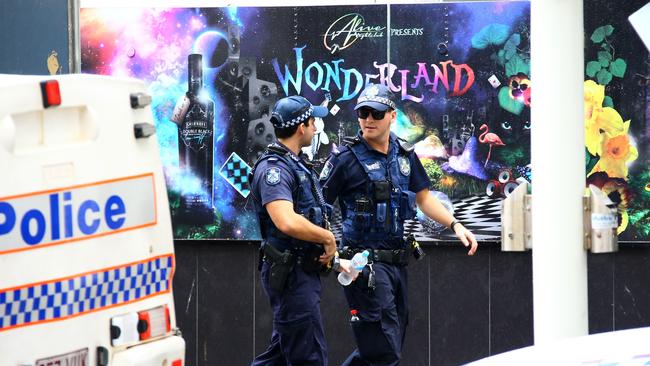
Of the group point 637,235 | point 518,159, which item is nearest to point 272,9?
point 518,159

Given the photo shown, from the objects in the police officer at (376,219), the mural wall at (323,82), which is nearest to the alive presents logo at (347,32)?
the mural wall at (323,82)

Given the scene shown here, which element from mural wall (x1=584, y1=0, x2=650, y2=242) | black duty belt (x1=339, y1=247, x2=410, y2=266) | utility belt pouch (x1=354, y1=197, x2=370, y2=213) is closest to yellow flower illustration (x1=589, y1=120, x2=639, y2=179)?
mural wall (x1=584, y1=0, x2=650, y2=242)

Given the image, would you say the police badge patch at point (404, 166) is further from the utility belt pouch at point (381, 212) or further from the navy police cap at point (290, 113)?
the navy police cap at point (290, 113)

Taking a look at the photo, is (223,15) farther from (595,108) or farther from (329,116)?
(595,108)

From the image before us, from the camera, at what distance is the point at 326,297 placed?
34.4 ft

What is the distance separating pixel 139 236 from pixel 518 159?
4706 millimetres

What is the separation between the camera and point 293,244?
8195mm

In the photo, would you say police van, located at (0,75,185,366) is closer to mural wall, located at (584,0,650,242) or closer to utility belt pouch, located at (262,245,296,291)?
utility belt pouch, located at (262,245,296,291)

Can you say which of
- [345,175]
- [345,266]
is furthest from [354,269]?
[345,175]

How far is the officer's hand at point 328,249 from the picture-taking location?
26.3ft

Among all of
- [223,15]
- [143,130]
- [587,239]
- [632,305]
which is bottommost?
[632,305]

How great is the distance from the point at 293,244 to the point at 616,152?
3107 millimetres

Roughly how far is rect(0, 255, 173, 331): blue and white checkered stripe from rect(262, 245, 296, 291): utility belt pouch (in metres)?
1.75

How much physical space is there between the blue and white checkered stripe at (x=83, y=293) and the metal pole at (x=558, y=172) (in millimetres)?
2568
